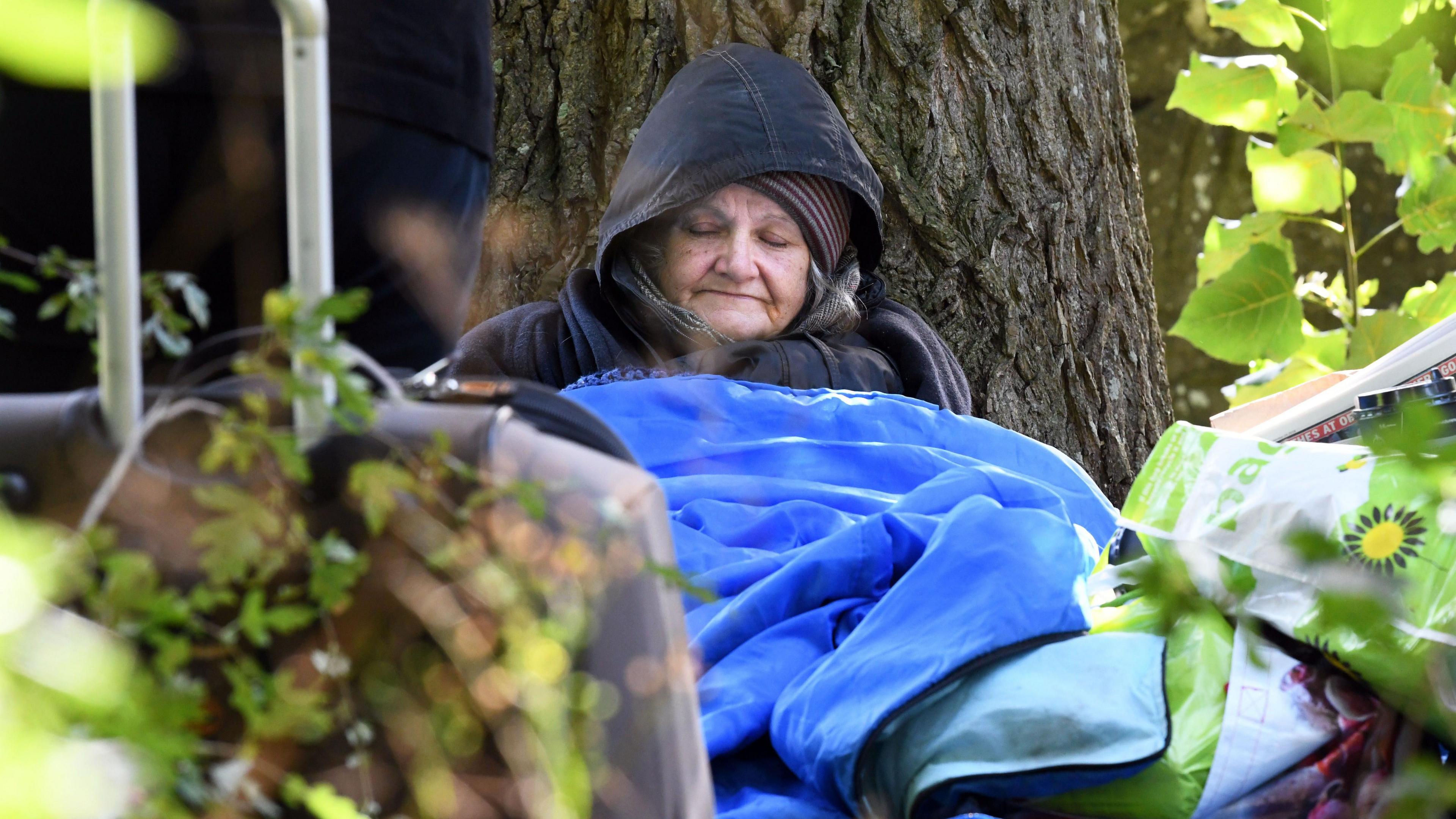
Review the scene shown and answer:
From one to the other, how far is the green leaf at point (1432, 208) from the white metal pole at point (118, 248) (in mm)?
2412

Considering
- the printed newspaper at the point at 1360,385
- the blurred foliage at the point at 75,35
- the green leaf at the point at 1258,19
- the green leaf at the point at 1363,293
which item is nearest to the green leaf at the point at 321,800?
the blurred foliage at the point at 75,35

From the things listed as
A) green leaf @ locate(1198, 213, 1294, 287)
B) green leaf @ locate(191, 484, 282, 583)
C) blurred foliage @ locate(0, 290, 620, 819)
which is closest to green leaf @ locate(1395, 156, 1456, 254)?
green leaf @ locate(1198, 213, 1294, 287)

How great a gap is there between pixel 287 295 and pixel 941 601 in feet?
2.30

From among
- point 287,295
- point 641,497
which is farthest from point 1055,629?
point 287,295

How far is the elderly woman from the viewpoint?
2.22 meters

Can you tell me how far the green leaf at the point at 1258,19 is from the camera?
250cm

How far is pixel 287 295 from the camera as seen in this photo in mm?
520

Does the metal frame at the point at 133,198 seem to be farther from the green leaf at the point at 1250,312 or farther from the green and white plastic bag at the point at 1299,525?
the green leaf at the point at 1250,312

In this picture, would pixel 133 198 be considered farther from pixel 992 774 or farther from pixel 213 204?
pixel 992 774

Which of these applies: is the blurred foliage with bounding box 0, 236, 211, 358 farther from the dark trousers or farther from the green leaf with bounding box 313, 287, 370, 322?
the dark trousers

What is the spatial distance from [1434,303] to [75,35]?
2.61 m

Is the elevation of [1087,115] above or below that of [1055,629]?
above

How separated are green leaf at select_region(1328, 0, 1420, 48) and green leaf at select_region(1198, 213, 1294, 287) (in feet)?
1.38

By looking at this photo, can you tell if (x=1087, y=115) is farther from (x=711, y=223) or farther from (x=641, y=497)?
(x=641, y=497)
